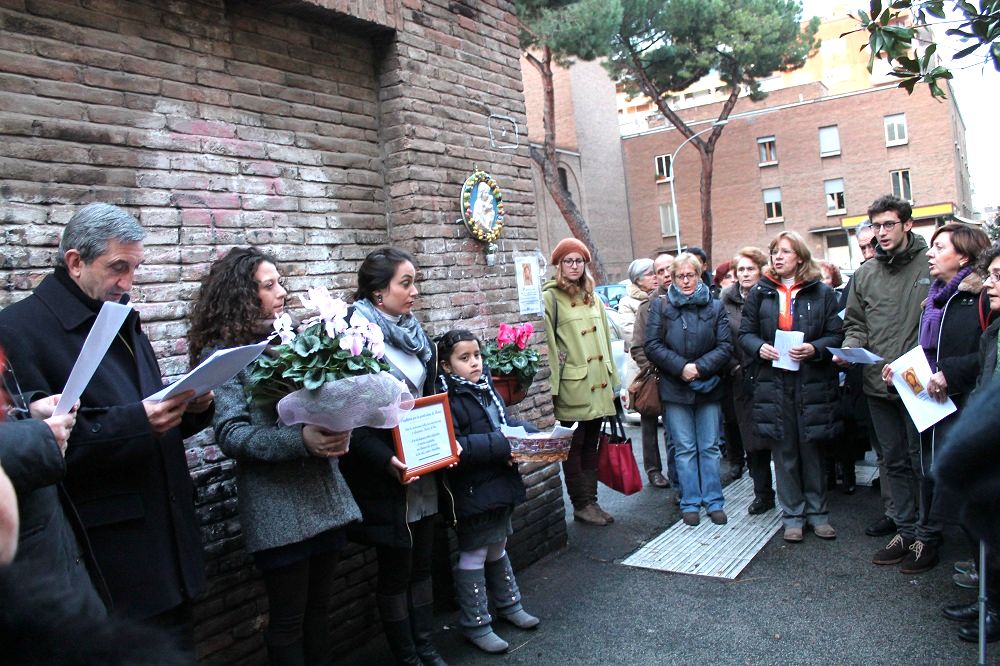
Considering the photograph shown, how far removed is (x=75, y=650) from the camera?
3.59ft

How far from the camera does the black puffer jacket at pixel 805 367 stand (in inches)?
224

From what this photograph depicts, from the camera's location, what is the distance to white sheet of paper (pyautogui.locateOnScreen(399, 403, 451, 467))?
12.5 ft

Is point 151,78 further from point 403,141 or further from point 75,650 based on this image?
point 75,650

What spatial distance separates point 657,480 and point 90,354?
19.4 feet

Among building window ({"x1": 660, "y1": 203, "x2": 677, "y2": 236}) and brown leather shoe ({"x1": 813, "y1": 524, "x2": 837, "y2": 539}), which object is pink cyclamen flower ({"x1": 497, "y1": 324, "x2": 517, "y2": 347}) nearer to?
brown leather shoe ({"x1": 813, "y1": 524, "x2": 837, "y2": 539})

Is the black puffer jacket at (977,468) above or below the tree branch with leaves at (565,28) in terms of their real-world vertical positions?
below

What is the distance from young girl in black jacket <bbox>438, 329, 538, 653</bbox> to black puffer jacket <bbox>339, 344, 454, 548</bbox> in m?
0.48

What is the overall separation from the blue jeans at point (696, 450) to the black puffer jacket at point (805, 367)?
42 centimetres

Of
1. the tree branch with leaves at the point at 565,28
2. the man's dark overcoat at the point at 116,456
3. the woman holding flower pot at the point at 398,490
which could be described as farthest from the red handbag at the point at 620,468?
the tree branch with leaves at the point at 565,28

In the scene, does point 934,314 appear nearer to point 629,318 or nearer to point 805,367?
point 805,367

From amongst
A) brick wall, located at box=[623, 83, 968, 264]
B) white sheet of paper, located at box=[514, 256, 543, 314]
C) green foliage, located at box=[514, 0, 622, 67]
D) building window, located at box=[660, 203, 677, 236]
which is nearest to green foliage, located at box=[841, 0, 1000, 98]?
white sheet of paper, located at box=[514, 256, 543, 314]

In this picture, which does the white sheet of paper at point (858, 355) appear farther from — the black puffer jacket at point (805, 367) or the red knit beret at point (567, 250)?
the red knit beret at point (567, 250)

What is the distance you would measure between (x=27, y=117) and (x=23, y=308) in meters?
1.11

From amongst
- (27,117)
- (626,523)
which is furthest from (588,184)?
(27,117)
